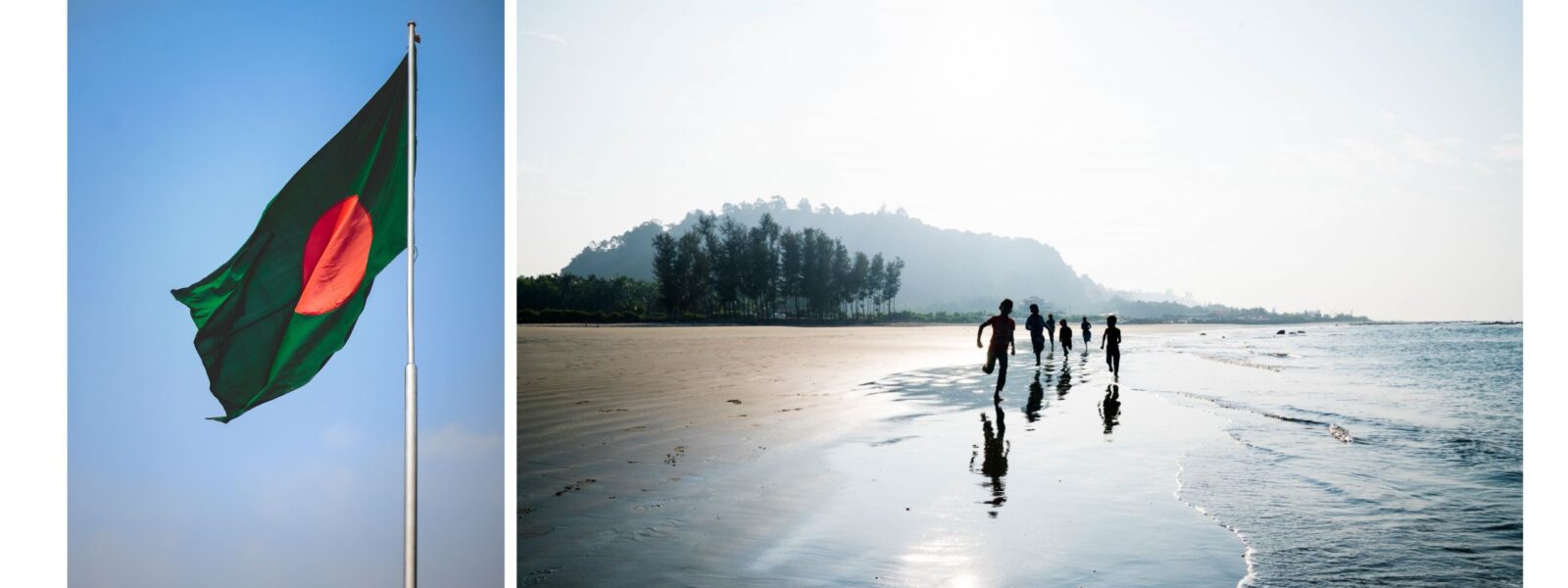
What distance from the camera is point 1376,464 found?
695cm

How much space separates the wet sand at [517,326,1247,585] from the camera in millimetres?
3975

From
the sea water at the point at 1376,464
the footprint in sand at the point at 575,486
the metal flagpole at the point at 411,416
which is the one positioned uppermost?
the metal flagpole at the point at 411,416

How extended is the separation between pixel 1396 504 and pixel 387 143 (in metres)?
6.25

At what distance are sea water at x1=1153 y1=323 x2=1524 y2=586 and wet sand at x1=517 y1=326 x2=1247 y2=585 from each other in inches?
13.4

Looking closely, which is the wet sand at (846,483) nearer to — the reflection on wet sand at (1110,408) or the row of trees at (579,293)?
the reflection on wet sand at (1110,408)

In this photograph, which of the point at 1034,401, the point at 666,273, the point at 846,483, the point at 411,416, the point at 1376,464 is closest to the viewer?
the point at 411,416

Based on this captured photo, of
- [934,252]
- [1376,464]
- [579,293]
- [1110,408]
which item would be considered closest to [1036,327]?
[934,252]

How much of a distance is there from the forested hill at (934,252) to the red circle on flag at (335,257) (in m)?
8.74

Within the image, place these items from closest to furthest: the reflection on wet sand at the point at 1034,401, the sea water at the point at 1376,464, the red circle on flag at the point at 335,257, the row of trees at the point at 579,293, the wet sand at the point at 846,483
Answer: the red circle on flag at the point at 335,257 → the wet sand at the point at 846,483 → the sea water at the point at 1376,464 → the reflection on wet sand at the point at 1034,401 → the row of trees at the point at 579,293

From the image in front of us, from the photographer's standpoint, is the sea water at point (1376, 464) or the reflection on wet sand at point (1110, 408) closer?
the sea water at point (1376, 464)

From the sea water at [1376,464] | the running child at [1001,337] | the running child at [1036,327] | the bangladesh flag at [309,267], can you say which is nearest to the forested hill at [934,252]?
the running child at [1036,327]

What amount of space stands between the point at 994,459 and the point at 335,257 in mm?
4278

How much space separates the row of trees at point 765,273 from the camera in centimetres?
1483

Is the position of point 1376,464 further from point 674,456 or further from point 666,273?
point 666,273
